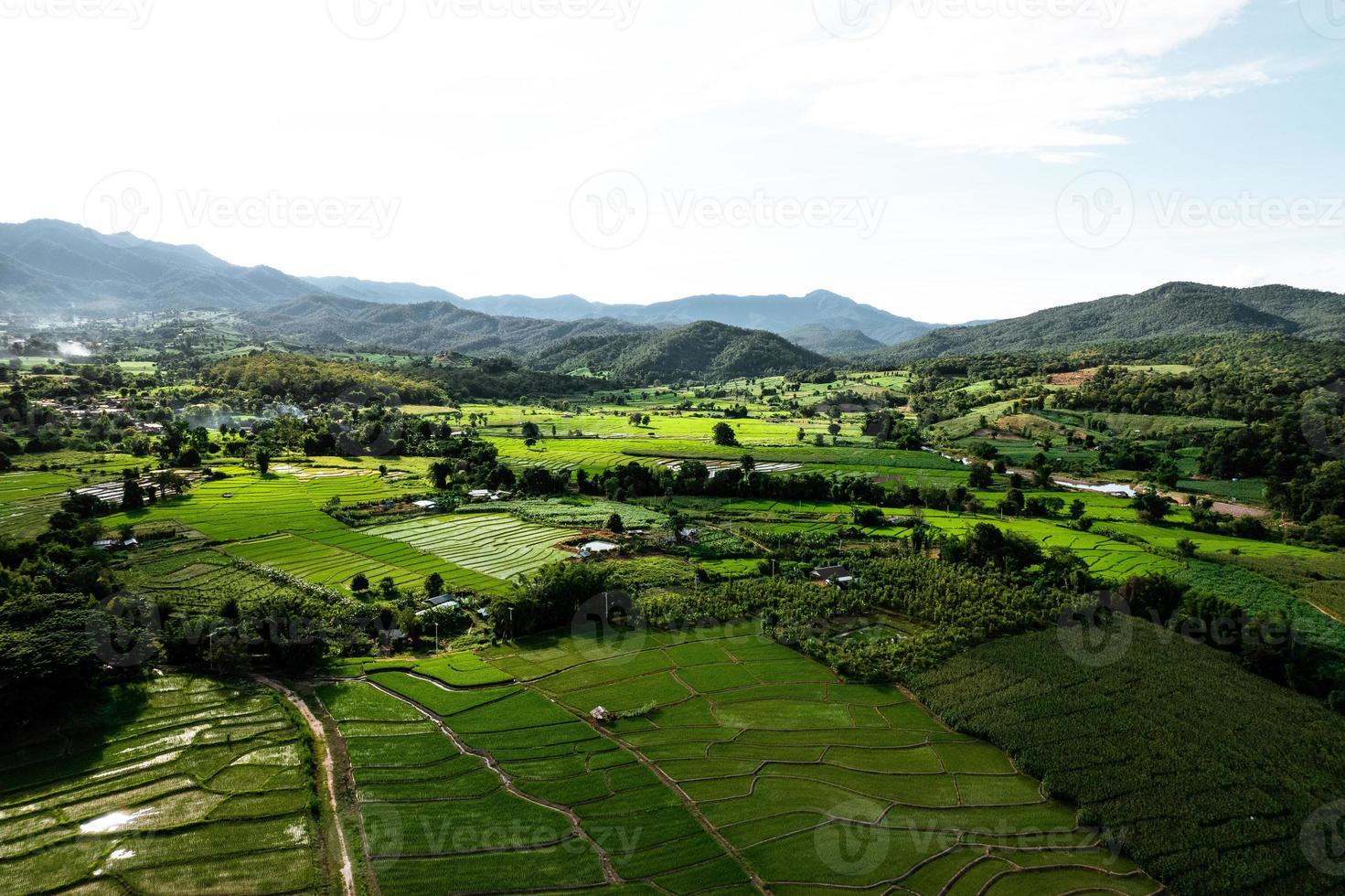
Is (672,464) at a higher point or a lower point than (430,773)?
higher

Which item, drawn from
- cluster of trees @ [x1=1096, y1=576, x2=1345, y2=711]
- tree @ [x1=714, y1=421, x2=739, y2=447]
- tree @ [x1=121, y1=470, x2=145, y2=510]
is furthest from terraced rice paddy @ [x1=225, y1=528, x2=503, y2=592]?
tree @ [x1=714, y1=421, x2=739, y2=447]

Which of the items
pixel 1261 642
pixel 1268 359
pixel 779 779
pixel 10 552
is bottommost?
pixel 779 779

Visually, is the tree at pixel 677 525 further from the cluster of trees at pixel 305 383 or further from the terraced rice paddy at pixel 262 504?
the cluster of trees at pixel 305 383

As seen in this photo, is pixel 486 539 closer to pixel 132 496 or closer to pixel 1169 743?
pixel 132 496

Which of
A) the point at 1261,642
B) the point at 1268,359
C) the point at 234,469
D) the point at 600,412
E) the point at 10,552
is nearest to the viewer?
the point at 1261,642

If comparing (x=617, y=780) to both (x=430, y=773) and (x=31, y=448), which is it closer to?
(x=430, y=773)

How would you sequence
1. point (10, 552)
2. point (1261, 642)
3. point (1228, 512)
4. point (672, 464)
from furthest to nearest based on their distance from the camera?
point (672, 464) < point (1228, 512) < point (10, 552) < point (1261, 642)

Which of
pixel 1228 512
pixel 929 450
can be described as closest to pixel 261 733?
pixel 1228 512
